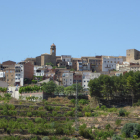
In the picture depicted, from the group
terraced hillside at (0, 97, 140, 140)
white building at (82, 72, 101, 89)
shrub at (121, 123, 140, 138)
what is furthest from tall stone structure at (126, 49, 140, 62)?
shrub at (121, 123, 140, 138)

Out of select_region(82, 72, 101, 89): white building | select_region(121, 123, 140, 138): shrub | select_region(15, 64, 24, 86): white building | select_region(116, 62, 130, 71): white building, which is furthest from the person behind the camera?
select_region(116, 62, 130, 71): white building

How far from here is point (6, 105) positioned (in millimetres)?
39875

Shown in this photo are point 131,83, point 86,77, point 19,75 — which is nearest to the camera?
point 131,83

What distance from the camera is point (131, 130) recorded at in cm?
3428

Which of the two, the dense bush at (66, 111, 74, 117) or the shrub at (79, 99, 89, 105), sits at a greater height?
the shrub at (79, 99, 89, 105)

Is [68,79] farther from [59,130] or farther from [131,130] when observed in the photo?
[131,130]

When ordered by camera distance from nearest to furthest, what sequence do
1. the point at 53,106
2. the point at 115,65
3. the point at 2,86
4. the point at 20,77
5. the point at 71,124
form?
the point at 71,124
the point at 53,106
the point at 2,86
the point at 20,77
the point at 115,65

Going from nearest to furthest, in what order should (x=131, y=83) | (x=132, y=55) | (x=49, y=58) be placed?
(x=131, y=83)
(x=49, y=58)
(x=132, y=55)

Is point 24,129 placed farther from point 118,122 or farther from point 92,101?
point 92,101

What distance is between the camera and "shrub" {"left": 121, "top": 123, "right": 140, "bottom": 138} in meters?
34.1

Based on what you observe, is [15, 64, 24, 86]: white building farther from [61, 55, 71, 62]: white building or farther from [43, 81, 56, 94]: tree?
[61, 55, 71, 62]: white building

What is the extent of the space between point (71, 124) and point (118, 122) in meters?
4.86

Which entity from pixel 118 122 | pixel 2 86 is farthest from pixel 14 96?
pixel 118 122

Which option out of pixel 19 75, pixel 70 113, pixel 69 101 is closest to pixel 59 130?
pixel 70 113
